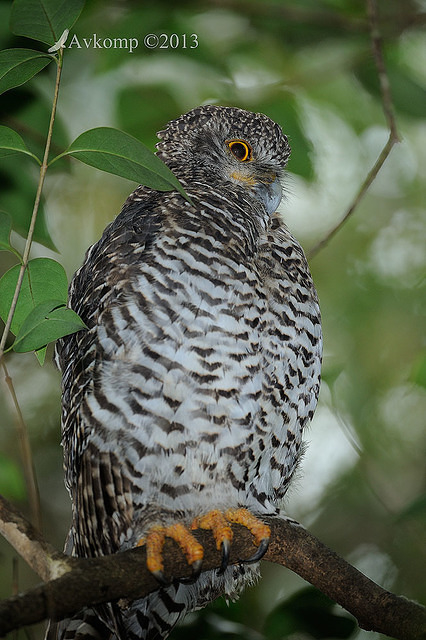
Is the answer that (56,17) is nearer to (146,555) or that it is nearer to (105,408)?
(105,408)

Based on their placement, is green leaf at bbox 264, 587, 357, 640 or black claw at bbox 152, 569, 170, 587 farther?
green leaf at bbox 264, 587, 357, 640

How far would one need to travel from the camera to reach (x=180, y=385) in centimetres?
166

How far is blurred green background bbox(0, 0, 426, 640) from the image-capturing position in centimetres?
206

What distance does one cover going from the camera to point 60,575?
3.95ft

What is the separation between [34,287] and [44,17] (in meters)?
0.48

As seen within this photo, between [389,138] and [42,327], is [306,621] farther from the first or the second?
[389,138]

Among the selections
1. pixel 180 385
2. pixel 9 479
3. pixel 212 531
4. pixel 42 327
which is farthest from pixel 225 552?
pixel 42 327

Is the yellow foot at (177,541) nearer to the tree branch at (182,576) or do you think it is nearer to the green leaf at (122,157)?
the tree branch at (182,576)

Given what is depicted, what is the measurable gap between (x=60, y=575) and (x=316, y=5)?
5.68 ft

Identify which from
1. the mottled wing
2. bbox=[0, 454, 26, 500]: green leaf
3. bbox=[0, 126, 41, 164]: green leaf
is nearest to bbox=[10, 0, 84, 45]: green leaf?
bbox=[0, 126, 41, 164]: green leaf

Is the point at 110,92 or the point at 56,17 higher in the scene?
the point at 110,92

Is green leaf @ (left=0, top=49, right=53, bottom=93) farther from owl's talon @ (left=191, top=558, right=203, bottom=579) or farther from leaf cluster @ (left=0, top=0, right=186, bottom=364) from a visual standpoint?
owl's talon @ (left=191, top=558, right=203, bottom=579)

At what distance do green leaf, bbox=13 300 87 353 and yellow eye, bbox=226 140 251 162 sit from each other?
3.91 feet

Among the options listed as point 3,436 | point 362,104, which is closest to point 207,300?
point 362,104
